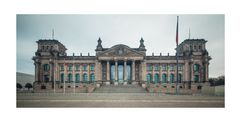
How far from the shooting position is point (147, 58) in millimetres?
58062

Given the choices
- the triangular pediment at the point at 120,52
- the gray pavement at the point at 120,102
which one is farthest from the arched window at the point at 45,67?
the gray pavement at the point at 120,102

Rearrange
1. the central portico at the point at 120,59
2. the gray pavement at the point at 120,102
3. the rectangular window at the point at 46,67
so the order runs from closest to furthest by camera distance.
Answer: the gray pavement at the point at 120,102 < the central portico at the point at 120,59 < the rectangular window at the point at 46,67

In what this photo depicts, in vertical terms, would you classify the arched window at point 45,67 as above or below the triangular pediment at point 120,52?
below

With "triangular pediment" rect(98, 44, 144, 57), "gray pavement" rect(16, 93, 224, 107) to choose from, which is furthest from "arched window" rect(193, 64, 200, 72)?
"gray pavement" rect(16, 93, 224, 107)

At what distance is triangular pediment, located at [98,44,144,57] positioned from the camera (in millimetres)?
54875

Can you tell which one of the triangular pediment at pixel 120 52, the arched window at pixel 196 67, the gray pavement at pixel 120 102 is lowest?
the gray pavement at pixel 120 102

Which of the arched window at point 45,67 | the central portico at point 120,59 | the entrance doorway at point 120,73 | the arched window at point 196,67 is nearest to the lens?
the central portico at point 120,59

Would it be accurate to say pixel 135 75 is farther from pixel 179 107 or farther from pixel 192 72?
pixel 179 107

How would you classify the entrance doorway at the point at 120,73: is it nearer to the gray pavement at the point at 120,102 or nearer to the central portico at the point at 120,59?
the central portico at the point at 120,59

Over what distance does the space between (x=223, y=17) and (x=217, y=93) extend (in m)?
11.2

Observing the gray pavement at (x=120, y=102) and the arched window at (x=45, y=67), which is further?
the arched window at (x=45, y=67)

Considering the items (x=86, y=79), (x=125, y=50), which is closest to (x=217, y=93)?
(x=125, y=50)

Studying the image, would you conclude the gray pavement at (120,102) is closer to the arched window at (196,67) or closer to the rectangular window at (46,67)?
the arched window at (196,67)

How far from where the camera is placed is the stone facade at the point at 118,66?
2158 inches
